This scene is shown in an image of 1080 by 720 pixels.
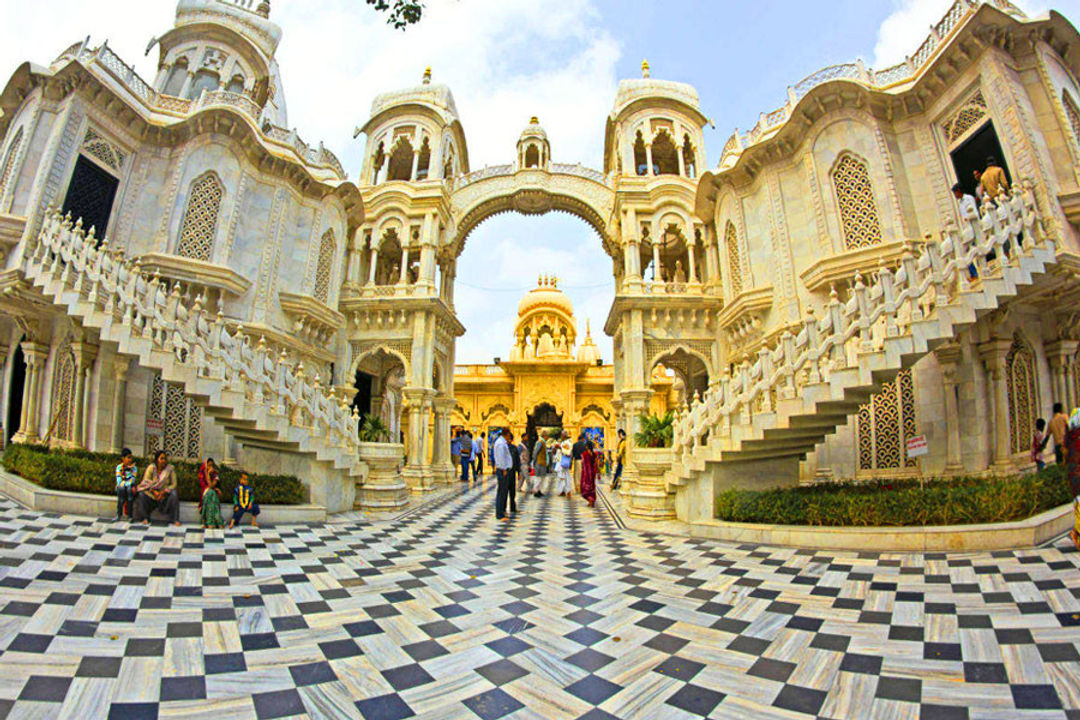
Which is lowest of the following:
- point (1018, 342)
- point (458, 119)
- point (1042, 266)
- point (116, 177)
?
point (1018, 342)

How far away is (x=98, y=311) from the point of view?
8359mm

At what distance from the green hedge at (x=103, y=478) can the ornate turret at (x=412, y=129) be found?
13.9 m

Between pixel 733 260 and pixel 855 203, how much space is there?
12.5 feet

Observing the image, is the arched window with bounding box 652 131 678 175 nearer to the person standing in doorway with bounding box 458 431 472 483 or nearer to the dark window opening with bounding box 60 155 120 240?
the person standing in doorway with bounding box 458 431 472 483

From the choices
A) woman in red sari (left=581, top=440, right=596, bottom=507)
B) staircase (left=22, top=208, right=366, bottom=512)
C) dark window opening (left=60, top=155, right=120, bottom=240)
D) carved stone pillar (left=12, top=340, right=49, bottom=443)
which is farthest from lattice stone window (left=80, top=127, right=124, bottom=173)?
woman in red sari (left=581, top=440, right=596, bottom=507)

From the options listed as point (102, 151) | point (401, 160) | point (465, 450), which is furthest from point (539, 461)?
point (401, 160)

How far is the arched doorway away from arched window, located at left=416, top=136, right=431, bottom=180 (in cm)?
1372

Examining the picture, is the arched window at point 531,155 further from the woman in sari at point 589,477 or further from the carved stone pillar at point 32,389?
the carved stone pillar at point 32,389

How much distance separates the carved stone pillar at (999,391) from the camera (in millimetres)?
8938

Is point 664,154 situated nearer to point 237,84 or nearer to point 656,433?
point 656,433

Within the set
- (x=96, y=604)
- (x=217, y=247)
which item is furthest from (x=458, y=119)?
(x=96, y=604)

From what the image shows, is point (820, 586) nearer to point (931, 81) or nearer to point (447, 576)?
point (447, 576)

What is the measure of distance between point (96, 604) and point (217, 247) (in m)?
11.5

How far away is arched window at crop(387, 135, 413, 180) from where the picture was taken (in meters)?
19.7
